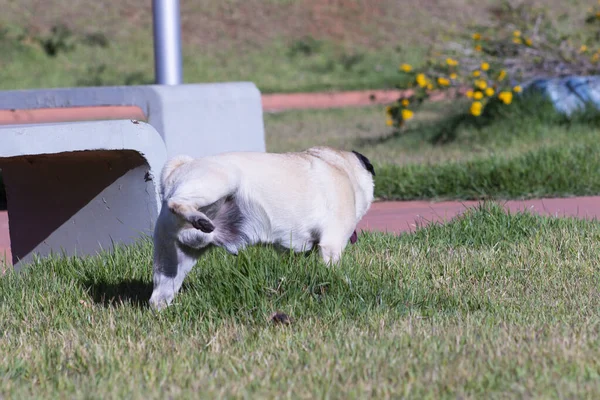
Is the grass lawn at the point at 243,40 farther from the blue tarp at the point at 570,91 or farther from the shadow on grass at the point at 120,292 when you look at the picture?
the shadow on grass at the point at 120,292

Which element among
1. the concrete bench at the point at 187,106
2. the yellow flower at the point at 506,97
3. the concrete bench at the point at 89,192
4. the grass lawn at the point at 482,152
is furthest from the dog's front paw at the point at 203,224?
the yellow flower at the point at 506,97

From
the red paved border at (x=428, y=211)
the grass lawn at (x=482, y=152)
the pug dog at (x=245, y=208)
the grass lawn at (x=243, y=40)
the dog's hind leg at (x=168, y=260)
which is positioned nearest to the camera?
the pug dog at (x=245, y=208)

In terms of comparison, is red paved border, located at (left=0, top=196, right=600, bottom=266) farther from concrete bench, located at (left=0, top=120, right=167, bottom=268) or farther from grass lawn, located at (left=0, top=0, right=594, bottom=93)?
grass lawn, located at (left=0, top=0, right=594, bottom=93)

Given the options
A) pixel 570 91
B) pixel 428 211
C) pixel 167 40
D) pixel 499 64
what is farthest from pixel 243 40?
pixel 428 211

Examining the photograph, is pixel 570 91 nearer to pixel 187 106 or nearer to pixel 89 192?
pixel 187 106

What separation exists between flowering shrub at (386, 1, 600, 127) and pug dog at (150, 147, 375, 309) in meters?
6.05

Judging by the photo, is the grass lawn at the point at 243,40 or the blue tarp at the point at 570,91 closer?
the blue tarp at the point at 570,91

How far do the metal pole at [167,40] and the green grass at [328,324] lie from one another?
3.57 metres

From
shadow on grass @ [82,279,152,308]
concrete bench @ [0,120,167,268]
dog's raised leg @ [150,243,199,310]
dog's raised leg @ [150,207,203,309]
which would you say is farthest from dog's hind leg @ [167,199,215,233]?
concrete bench @ [0,120,167,268]

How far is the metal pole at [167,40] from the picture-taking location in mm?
8016

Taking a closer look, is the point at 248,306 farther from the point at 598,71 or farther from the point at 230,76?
the point at 230,76

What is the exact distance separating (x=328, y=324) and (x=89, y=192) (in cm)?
213

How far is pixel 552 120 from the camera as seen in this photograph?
31.9 ft

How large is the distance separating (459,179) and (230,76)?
18.0 m
